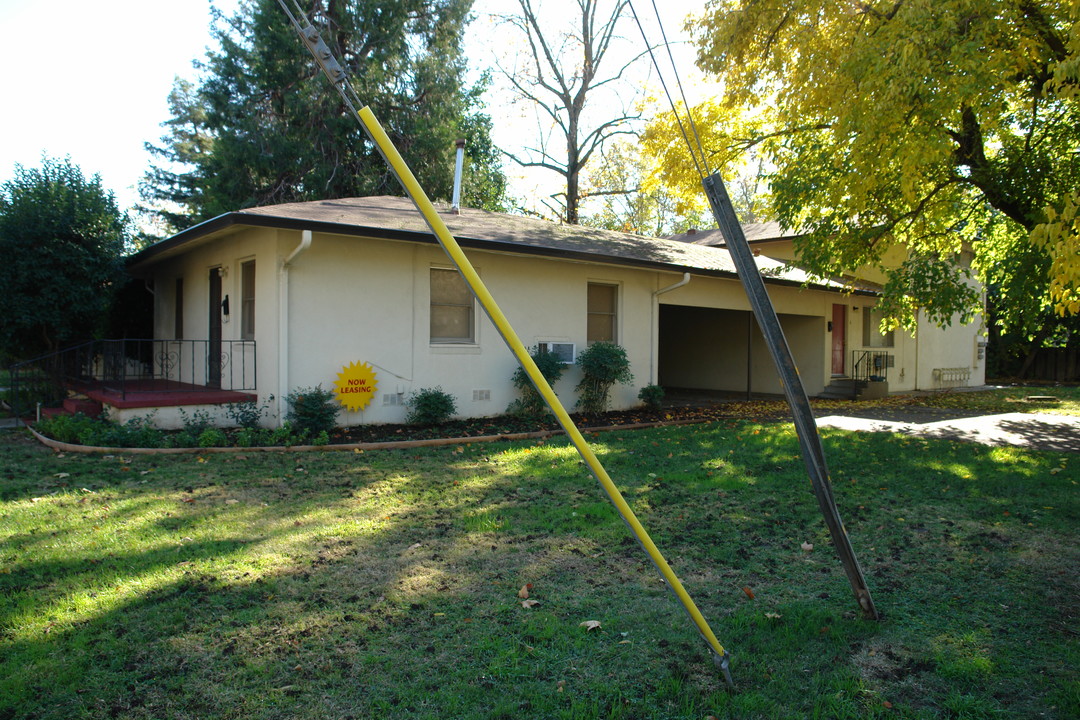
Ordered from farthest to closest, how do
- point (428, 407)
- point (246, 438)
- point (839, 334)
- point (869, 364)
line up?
point (839, 334)
point (869, 364)
point (428, 407)
point (246, 438)

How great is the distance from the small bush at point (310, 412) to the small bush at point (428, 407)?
1.28 meters

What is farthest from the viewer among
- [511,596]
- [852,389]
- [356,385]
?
[852,389]

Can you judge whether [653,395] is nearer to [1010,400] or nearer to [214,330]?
[214,330]

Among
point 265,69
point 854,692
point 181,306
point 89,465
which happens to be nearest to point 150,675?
point 854,692

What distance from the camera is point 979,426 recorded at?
12070 millimetres

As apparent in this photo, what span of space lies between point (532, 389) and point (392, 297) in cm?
276

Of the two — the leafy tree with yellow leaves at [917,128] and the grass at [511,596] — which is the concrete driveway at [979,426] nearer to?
the leafy tree with yellow leaves at [917,128]

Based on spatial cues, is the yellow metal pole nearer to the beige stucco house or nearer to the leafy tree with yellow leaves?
the leafy tree with yellow leaves

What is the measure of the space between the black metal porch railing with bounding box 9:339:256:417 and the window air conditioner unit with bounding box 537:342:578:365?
4.63m

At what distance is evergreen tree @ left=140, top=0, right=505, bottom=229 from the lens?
2253 cm

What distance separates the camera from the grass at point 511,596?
3053mm

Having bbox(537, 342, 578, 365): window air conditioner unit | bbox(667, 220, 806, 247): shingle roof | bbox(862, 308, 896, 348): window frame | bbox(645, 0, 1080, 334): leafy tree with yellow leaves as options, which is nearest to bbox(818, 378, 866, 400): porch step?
bbox(862, 308, 896, 348): window frame

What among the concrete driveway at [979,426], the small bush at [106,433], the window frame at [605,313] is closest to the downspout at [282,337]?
the small bush at [106,433]

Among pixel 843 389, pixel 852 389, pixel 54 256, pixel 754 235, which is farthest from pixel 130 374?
pixel 754 235
